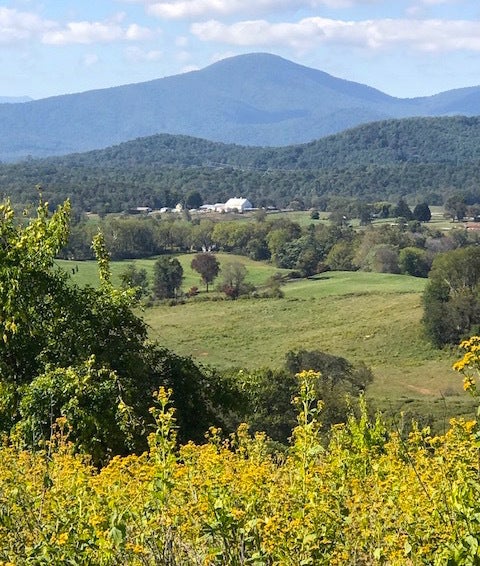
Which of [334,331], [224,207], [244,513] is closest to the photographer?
[244,513]

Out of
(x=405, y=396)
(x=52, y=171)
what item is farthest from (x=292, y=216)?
(x=405, y=396)

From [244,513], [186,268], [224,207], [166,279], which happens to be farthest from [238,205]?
[244,513]

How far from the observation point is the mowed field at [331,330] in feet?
145

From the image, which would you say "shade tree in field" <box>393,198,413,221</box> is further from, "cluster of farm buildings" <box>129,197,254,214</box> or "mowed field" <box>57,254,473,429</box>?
"mowed field" <box>57,254,473,429</box>

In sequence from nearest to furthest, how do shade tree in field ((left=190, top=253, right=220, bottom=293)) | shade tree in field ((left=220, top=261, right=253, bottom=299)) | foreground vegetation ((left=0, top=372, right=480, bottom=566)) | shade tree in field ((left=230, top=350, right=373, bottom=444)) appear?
foreground vegetation ((left=0, top=372, right=480, bottom=566)) → shade tree in field ((left=230, top=350, right=373, bottom=444)) → shade tree in field ((left=220, top=261, right=253, bottom=299)) → shade tree in field ((left=190, top=253, right=220, bottom=293))

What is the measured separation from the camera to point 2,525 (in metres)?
3.83

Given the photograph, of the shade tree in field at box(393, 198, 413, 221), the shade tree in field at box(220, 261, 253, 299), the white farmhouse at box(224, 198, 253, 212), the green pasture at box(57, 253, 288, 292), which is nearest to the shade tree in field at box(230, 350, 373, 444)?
the green pasture at box(57, 253, 288, 292)

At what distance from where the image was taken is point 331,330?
56500 mm

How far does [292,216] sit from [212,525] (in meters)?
126

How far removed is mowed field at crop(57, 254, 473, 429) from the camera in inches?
1742

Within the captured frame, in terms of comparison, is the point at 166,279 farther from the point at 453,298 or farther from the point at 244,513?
the point at 244,513

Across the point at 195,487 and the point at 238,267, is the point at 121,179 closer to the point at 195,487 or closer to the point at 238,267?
the point at 238,267

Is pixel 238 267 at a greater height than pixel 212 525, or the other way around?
pixel 212 525

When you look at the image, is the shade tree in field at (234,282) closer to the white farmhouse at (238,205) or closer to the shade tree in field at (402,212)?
the shade tree in field at (402,212)
